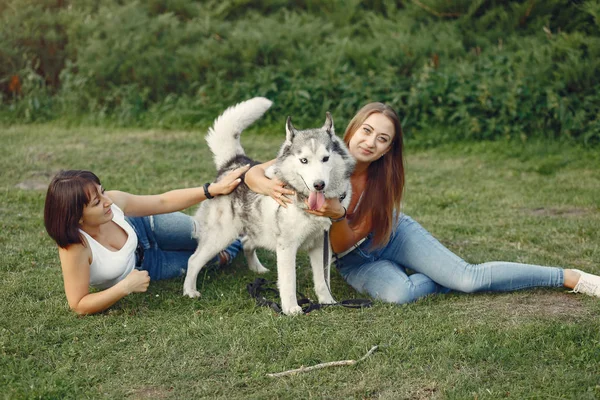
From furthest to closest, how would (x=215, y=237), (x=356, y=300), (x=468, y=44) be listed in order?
(x=468, y=44) → (x=215, y=237) → (x=356, y=300)

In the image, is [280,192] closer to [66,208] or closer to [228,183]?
[228,183]

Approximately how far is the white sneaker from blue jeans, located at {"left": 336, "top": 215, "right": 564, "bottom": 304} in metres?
0.11

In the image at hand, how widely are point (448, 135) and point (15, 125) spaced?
5.78 meters

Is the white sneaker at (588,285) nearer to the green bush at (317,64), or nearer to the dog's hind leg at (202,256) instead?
the dog's hind leg at (202,256)

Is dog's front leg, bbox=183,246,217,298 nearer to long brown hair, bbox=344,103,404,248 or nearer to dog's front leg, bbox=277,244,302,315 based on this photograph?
dog's front leg, bbox=277,244,302,315

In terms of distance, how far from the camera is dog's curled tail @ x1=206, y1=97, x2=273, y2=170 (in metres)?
4.31

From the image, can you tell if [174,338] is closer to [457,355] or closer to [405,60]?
[457,355]

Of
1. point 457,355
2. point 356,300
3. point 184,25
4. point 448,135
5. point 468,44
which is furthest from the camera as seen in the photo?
point 184,25

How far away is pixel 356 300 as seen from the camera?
4.05 meters

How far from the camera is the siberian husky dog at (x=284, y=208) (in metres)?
3.73

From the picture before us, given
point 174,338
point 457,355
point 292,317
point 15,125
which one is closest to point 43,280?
point 174,338

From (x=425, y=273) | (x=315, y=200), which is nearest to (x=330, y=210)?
(x=315, y=200)

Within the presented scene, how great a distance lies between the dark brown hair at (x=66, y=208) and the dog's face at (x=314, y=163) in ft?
3.77

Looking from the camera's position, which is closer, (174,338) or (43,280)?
(174,338)
